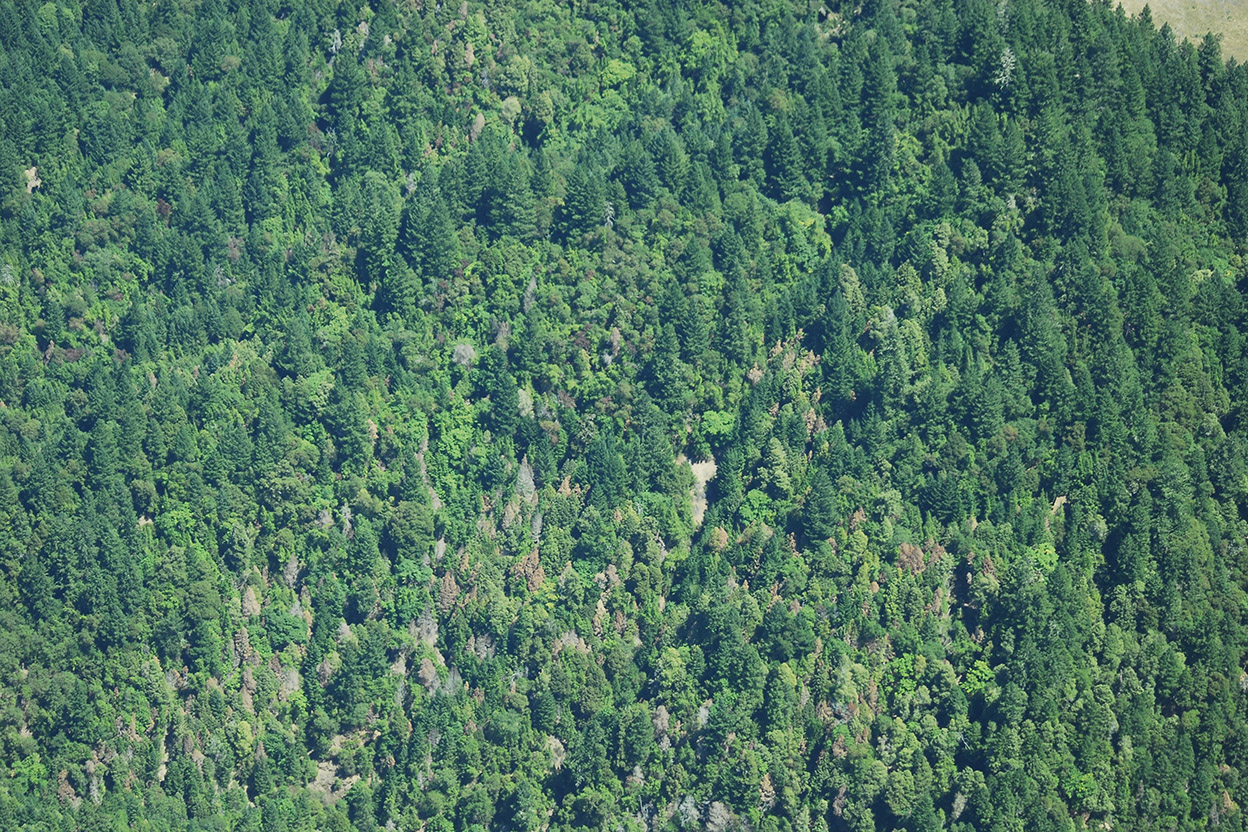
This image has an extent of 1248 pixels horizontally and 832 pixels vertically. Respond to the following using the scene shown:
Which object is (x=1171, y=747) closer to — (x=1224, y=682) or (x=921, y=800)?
(x=1224, y=682)

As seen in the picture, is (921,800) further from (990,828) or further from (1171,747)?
(1171,747)

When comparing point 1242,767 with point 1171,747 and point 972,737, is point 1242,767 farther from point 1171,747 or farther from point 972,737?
point 972,737

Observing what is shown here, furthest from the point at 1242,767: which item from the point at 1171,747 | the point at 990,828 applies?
the point at 990,828

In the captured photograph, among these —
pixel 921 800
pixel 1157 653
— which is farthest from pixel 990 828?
pixel 1157 653

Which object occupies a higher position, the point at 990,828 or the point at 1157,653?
the point at 1157,653

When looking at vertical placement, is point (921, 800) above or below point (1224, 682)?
below

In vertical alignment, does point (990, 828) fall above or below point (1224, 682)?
below

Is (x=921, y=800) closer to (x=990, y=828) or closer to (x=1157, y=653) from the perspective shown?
(x=990, y=828)
